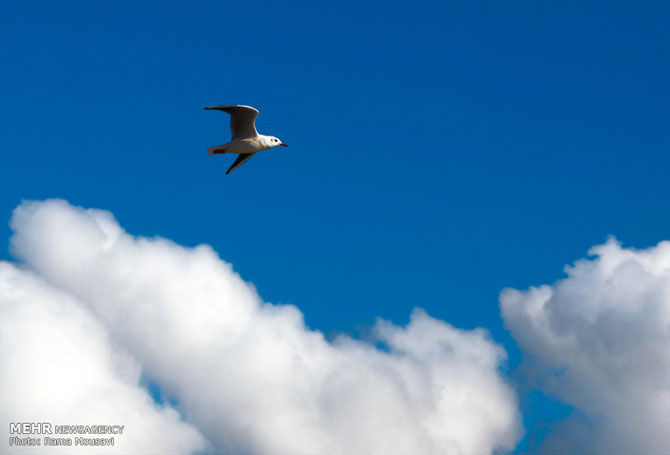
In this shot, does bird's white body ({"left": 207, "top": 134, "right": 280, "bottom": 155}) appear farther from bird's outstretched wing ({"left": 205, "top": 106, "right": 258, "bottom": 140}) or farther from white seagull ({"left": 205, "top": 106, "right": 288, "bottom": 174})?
bird's outstretched wing ({"left": 205, "top": 106, "right": 258, "bottom": 140})

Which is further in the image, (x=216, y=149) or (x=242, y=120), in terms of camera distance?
(x=216, y=149)

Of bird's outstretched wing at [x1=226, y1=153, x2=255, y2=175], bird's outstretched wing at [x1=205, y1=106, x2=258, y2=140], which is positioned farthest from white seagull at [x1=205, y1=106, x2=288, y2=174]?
bird's outstretched wing at [x1=226, y1=153, x2=255, y2=175]

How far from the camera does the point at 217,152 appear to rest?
103 metres

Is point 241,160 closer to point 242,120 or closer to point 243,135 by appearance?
point 243,135

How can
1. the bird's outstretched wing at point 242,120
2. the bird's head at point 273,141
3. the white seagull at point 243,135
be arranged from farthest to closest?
1. the bird's head at point 273,141
2. the white seagull at point 243,135
3. the bird's outstretched wing at point 242,120

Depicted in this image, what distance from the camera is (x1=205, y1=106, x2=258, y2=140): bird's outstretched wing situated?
9988 centimetres

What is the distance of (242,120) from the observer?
334ft

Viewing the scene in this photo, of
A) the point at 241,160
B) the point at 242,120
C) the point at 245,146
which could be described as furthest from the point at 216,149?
the point at 241,160

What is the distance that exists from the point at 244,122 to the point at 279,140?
6.62 meters

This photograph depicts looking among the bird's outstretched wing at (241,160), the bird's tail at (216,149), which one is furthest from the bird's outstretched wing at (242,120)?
the bird's outstretched wing at (241,160)

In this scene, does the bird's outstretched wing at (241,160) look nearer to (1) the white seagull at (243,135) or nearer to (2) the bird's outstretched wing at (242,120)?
(1) the white seagull at (243,135)

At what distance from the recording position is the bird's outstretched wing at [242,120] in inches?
3932

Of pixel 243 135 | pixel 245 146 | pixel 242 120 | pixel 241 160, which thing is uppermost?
pixel 242 120

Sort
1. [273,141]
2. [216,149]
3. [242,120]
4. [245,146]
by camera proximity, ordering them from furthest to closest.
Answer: [273,141] < [245,146] < [216,149] < [242,120]
